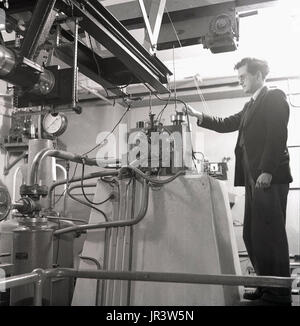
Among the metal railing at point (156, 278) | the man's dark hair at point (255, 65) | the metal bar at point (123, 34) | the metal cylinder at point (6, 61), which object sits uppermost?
the metal bar at point (123, 34)

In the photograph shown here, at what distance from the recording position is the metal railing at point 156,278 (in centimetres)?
141

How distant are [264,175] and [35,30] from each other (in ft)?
4.62

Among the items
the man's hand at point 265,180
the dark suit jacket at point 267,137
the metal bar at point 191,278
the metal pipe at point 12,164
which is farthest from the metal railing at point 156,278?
the metal pipe at point 12,164

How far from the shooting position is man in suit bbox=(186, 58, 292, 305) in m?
2.05

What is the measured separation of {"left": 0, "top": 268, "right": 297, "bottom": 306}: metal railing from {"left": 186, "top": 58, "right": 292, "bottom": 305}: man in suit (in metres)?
0.61

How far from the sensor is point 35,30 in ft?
5.27

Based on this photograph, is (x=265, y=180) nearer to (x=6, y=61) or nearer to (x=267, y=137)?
(x=267, y=137)

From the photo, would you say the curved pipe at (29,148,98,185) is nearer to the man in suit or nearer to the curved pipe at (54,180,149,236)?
the curved pipe at (54,180,149,236)

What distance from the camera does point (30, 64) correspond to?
1596 mm

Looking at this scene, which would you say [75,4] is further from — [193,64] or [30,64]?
[193,64]

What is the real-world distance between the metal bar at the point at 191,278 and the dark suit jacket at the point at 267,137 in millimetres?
801

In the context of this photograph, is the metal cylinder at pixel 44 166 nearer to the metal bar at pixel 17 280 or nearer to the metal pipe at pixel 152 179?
the metal pipe at pixel 152 179

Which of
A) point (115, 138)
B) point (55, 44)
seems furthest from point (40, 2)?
point (115, 138)
